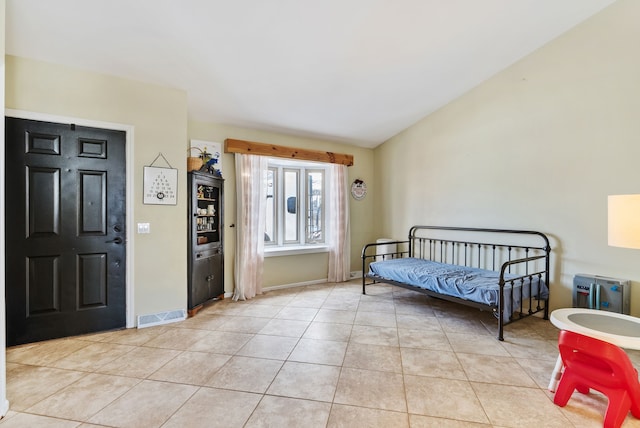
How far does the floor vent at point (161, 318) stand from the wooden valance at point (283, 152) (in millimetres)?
2073

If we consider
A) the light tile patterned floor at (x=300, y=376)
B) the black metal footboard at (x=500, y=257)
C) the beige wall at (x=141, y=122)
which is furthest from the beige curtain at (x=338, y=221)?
the beige wall at (x=141, y=122)

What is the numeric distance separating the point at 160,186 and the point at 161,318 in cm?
134

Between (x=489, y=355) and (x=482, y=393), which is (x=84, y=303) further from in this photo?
(x=489, y=355)

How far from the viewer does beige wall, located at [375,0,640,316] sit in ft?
8.32

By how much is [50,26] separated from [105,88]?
612 mm

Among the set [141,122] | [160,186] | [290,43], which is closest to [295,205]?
[160,186]

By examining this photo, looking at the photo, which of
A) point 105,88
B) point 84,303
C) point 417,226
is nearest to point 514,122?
point 417,226

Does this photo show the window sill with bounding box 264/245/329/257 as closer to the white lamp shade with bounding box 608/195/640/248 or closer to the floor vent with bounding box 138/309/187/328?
the floor vent with bounding box 138/309/187/328

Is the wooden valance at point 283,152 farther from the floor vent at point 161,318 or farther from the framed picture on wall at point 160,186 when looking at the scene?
the floor vent at point 161,318

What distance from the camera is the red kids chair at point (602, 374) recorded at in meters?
1.52

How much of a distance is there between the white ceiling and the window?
1215mm

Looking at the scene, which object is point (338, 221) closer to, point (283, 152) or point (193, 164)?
point (283, 152)

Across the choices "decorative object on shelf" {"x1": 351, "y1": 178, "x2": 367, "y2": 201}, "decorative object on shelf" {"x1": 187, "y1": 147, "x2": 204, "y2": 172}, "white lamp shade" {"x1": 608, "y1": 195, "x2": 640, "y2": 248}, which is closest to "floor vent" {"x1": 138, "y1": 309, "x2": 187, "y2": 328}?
"decorative object on shelf" {"x1": 187, "y1": 147, "x2": 204, "y2": 172}

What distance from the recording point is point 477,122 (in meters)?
3.66
